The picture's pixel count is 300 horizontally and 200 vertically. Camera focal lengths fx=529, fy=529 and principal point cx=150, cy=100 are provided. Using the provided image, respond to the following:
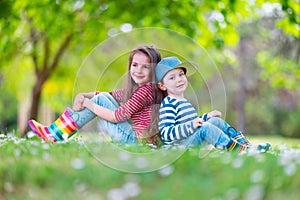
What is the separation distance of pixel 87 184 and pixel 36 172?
37cm

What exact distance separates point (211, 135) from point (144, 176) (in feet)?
4.61

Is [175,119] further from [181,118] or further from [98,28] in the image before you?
[98,28]

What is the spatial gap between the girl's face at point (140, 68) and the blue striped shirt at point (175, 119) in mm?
253

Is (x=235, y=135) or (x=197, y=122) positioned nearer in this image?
(x=197, y=122)

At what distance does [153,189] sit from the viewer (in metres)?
2.94

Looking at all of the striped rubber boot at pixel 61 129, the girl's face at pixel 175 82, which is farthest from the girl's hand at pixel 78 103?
the girl's face at pixel 175 82

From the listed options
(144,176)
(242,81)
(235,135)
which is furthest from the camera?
(242,81)

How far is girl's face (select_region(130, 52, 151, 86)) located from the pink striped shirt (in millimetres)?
62

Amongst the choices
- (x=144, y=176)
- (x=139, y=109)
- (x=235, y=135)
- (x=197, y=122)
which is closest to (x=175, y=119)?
(x=197, y=122)

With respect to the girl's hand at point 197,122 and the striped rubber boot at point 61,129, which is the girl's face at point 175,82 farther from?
the striped rubber boot at point 61,129

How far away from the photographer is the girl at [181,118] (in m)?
4.34

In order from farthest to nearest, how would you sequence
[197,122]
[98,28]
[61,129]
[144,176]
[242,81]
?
[242,81] → [98,28] → [61,129] → [197,122] → [144,176]

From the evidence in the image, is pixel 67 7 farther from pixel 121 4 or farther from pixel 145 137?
pixel 145 137

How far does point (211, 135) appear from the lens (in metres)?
4.41
